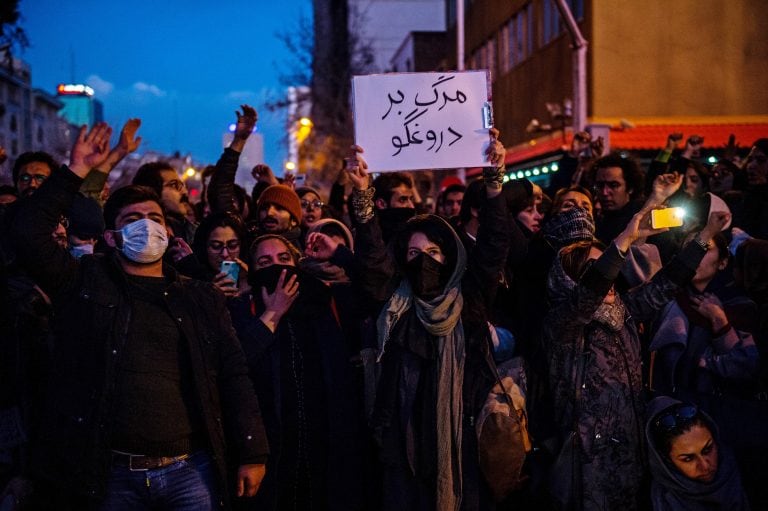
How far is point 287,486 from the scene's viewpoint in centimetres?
509

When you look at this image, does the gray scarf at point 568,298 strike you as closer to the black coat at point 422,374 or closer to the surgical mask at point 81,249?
the black coat at point 422,374

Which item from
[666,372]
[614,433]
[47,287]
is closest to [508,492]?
[614,433]

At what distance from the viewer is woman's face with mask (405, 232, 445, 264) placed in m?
5.05

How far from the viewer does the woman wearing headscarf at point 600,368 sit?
4.87m

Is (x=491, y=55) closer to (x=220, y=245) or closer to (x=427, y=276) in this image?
(x=220, y=245)

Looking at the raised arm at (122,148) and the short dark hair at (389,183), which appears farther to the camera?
the short dark hair at (389,183)

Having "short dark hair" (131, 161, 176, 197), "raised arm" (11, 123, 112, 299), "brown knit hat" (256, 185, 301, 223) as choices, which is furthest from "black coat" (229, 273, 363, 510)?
"short dark hair" (131, 161, 176, 197)

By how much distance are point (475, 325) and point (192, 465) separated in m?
1.79

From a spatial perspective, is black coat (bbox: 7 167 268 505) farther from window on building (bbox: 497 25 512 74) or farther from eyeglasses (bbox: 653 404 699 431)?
window on building (bbox: 497 25 512 74)

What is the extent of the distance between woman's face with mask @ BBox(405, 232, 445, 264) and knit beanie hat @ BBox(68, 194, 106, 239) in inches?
74.1

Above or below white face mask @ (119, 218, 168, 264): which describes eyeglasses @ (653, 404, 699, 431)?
below

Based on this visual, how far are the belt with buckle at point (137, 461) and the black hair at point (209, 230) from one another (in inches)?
83.0

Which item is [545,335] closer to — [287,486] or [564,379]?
[564,379]

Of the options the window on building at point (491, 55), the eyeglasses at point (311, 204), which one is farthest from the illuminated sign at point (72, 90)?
the eyeglasses at point (311, 204)
